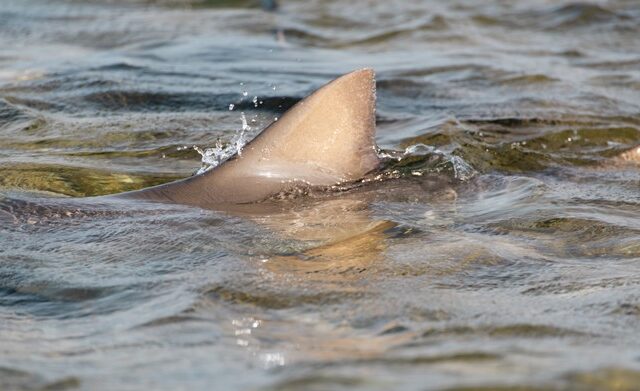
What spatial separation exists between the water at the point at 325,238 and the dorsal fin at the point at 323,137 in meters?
0.13

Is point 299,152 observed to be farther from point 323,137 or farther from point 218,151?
point 218,151

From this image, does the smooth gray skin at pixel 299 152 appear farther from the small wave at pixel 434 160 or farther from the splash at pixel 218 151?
the splash at pixel 218 151

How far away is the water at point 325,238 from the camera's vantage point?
2717 mm

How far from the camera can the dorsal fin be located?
448cm

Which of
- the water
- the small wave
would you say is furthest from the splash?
the small wave

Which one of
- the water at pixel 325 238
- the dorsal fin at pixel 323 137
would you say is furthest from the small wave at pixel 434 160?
the dorsal fin at pixel 323 137

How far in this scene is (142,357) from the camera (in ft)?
9.12

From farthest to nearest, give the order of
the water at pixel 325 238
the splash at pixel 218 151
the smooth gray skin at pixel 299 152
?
1. the splash at pixel 218 151
2. the smooth gray skin at pixel 299 152
3. the water at pixel 325 238

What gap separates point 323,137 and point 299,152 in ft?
0.36

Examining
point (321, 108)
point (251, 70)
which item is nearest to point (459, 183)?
point (321, 108)

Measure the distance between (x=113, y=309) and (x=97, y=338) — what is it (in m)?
0.26

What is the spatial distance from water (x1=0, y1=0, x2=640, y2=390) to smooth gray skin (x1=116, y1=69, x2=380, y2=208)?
99mm

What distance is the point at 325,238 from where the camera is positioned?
4.04 metres

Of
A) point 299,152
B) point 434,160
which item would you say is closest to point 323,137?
point 299,152
